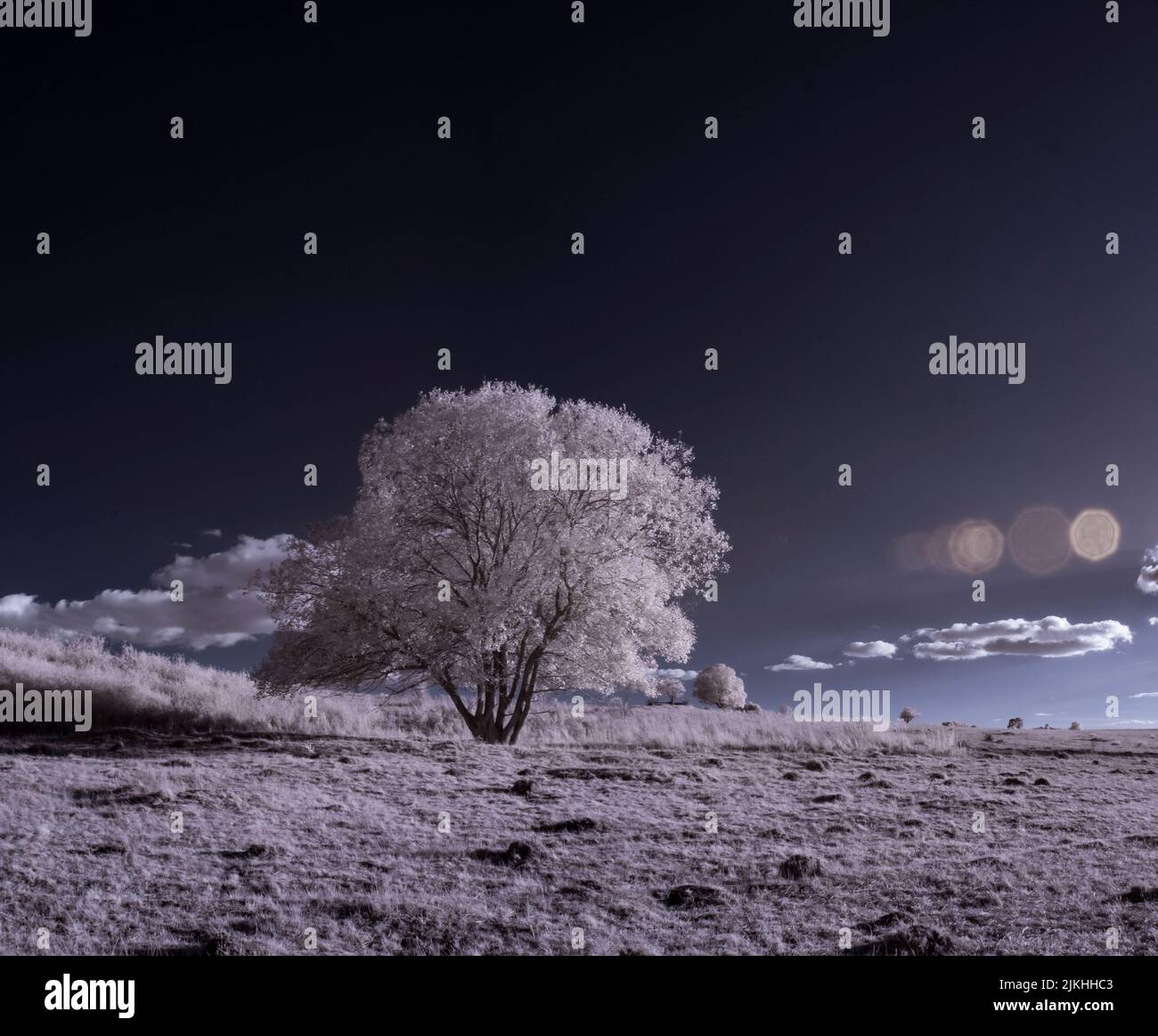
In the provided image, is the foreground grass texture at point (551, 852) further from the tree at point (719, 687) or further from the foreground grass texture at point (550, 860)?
the tree at point (719, 687)

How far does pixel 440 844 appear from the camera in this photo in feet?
39.0

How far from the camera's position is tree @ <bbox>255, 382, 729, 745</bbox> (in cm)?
2736

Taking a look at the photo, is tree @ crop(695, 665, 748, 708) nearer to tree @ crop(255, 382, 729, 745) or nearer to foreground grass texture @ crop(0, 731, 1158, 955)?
tree @ crop(255, 382, 729, 745)

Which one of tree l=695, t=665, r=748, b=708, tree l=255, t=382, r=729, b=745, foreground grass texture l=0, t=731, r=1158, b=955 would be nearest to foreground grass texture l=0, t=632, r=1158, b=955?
→ foreground grass texture l=0, t=731, r=1158, b=955

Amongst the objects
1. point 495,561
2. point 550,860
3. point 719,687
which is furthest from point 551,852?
point 719,687

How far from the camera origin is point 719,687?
78.2m

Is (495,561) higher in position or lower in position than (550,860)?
higher

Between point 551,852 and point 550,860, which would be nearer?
point 550,860

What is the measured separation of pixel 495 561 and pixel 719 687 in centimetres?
5444

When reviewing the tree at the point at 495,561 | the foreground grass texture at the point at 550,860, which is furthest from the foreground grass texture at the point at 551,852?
the tree at the point at 495,561

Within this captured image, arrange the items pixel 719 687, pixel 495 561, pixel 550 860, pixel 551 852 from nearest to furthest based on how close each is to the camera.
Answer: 1. pixel 550 860
2. pixel 551 852
3. pixel 495 561
4. pixel 719 687

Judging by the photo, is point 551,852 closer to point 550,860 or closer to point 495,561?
point 550,860

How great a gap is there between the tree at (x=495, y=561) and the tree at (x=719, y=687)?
50.4 m

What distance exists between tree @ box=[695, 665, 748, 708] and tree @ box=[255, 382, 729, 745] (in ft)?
165
